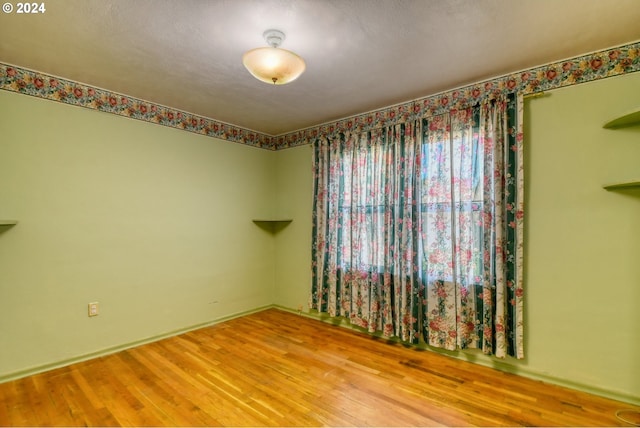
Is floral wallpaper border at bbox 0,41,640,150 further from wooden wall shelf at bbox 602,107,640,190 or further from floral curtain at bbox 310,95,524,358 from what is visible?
wooden wall shelf at bbox 602,107,640,190

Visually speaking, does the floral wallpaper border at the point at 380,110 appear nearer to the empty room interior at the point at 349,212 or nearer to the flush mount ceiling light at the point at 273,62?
the empty room interior at the point at 349,212

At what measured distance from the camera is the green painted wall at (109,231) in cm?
250

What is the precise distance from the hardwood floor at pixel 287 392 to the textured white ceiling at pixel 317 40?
252cm

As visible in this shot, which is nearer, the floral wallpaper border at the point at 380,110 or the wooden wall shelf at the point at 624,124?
the wooden wall shelf at the point at 624,124

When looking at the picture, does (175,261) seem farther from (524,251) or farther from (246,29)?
(524,251)

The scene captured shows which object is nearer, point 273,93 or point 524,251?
point 524,251

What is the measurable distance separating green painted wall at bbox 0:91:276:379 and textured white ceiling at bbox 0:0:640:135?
0.58 m

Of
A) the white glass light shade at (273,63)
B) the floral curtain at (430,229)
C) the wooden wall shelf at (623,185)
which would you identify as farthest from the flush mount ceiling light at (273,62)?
the wooden wall shelf at (623,185)

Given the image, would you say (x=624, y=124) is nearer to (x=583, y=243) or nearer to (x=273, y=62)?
(x=583, y=243)

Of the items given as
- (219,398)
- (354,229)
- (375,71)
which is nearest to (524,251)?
(354,229)

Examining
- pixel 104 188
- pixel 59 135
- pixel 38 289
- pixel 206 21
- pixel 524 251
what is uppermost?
pixel 206 21

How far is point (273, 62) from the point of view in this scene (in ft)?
6.20

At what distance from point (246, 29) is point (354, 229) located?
2.26 metres

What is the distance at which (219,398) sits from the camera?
217cm
